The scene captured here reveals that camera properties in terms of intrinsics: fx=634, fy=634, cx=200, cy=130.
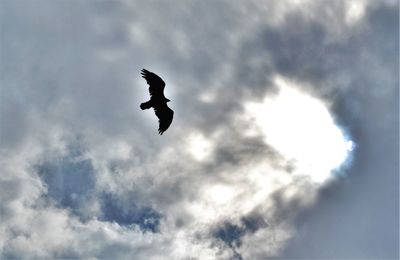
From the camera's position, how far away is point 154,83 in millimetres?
53375

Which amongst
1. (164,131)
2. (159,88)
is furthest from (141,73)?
(164,131)

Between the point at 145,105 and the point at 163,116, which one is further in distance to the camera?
the point at 163,116

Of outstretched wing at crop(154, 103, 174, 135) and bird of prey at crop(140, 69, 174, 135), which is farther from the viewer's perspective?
outstretched wing at crop(154, 103, 174, 135)

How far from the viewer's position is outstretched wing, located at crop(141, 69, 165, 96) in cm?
5300

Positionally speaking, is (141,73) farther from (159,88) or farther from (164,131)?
(164,131)

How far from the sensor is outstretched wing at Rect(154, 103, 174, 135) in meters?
55.0

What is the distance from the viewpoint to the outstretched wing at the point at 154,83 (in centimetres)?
5300

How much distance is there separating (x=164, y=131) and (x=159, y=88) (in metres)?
3.90

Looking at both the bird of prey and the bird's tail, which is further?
the bird's tail

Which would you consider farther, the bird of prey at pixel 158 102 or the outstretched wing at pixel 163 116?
the outstretched wing at pixel 163 116

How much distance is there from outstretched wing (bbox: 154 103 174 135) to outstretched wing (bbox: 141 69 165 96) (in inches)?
55.5

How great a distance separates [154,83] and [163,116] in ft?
11.0

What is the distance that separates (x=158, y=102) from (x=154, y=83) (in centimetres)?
200

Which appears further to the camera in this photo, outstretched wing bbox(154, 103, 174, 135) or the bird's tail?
outstretched wing bbox(154, 103, 174, 135)
